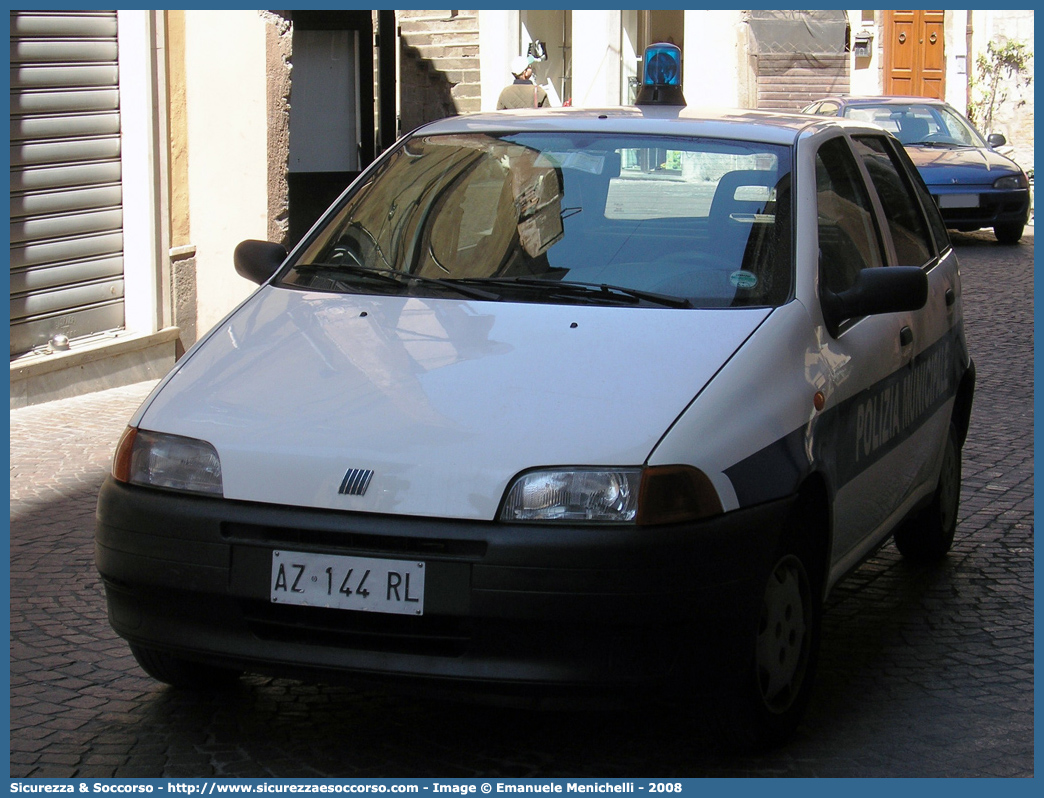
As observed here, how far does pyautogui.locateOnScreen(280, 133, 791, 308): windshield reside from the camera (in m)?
4.21

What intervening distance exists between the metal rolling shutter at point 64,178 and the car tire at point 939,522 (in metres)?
5.27

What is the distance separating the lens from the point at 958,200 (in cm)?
1661

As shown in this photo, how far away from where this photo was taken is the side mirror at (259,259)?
189 inches

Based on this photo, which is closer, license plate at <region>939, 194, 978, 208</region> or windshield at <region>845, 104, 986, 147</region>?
license plate at <region>939, 194, 978, 208</region>

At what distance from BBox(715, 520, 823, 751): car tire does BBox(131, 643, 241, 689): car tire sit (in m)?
1.37

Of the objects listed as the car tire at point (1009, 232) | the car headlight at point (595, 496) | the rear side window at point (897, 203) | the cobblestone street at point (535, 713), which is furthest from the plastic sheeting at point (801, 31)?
the car headlight at point (595, 496)

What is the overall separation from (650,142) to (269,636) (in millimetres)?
2086

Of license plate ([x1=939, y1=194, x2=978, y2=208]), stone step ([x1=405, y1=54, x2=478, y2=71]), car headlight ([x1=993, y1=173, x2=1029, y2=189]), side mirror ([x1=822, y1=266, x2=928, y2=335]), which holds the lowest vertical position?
side mirror ([x1=822, y1=266, x2=928, y2=335])

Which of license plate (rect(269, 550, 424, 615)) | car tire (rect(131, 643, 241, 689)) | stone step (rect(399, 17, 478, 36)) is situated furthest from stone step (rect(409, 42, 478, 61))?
license plate (rect(269, 550, 424, 615))

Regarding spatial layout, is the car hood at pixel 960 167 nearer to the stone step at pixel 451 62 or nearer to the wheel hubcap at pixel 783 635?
the stone step at pixel 451 62

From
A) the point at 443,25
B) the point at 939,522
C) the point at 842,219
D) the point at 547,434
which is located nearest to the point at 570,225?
the point at 842,219

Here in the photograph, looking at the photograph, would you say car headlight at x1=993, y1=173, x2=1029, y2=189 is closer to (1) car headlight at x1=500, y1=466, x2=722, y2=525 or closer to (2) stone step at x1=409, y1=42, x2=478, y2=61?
(2) stone step at x1=409, y1=42, x2=478, y2=61

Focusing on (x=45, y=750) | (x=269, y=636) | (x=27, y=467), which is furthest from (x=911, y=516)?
(x=27, y=467)

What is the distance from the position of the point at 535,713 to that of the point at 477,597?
92 cm
